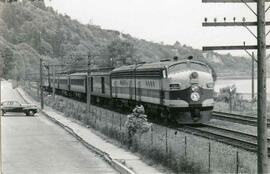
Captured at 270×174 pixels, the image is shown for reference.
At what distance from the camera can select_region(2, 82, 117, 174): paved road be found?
19078mm

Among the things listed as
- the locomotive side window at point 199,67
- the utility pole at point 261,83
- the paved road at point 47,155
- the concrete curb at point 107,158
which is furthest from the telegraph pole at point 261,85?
the locomotive side window at point 199,67

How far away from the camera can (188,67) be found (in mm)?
A: 31047

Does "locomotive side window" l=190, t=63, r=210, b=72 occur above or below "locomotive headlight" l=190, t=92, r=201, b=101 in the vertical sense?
above

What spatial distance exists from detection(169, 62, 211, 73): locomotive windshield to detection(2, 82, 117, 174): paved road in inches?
242

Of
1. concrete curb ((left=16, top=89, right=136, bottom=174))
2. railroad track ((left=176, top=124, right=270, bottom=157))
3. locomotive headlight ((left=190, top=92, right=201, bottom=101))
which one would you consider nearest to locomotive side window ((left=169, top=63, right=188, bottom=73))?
locomotive headlight ((left=190, top=92, right=201, bottom=101))

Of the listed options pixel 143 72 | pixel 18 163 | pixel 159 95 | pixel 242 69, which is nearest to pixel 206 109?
pixel 159 95

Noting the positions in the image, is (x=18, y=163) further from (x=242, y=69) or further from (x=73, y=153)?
(x=242, y=69)

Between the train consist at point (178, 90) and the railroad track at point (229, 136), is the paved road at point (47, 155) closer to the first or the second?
the railroad track at point (229, 136)

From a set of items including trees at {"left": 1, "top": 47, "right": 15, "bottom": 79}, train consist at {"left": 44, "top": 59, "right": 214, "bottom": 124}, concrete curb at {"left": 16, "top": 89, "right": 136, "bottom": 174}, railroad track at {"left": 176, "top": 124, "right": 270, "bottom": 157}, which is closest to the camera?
concrete curb at {"left": 16, "top": 89, "right": 136, "bottom": 174}

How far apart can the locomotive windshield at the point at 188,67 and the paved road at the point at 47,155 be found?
20.2ft

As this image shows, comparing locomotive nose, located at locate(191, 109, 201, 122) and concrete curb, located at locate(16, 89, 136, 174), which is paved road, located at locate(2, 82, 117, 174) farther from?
locomotive nose, located at locate(191, 109, 201, 122)

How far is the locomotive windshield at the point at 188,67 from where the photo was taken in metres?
30.7

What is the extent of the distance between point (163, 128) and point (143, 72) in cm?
721

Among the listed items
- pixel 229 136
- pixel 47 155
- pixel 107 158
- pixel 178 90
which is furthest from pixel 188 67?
pixel 107 158
